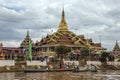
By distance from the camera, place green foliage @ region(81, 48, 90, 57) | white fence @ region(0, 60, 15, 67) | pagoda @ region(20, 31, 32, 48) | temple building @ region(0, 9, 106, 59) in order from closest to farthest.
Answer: white fence @ region(0, 60, 15, 67) < green foliage @ region(81, 48, 90, 57) < temple building @ region(0, 9, 106, 59) < pagoda @ region(20, 31, 32, 48)

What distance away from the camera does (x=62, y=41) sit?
95.2 m

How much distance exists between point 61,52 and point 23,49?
2079 centimetres

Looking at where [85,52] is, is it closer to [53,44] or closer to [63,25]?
[53,44]

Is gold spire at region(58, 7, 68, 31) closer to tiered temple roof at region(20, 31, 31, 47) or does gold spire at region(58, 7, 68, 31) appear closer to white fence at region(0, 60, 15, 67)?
tiered temple roof at region(20, 31, 31, 47)

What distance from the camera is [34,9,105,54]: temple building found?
310 ft

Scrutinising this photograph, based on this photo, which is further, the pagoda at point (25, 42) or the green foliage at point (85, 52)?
the pagoda at point (25, 42)

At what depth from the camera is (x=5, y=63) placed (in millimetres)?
61938

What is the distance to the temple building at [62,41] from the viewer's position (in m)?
94.6

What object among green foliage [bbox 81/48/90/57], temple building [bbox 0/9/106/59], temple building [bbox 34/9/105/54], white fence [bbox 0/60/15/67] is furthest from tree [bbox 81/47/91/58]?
white fence [bbox 0/60/15/67]


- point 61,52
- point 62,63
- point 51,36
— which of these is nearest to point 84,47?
point 51,36

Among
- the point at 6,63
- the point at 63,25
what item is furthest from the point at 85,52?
the point at 6,63

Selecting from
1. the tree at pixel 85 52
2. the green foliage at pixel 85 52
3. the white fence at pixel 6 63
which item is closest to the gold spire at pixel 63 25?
the tree at pixel 85 52

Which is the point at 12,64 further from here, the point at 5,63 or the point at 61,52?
the point at 61,52

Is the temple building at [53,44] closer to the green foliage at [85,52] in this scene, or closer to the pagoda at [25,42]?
the pagoda at [25,42]
